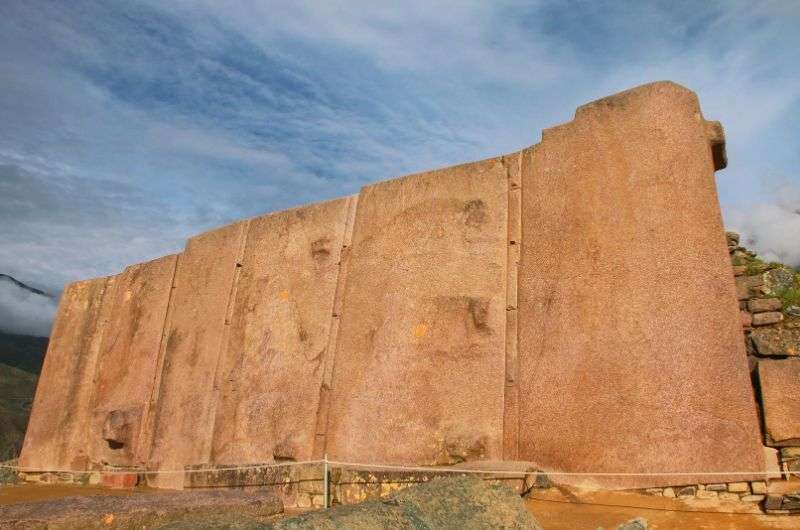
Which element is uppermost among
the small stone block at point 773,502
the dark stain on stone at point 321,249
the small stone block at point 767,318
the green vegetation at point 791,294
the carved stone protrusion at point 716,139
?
the carved stone protrusion at point 716,139

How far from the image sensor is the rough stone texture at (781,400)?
4426 millimetres

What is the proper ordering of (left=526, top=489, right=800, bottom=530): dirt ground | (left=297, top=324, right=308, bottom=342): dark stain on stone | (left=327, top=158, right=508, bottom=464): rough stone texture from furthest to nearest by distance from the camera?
(left=297, top=324, right=308, bottom=342): dark stain on stone → (left=327, top=158, right=508, bottom=464): rough stone texture → (left=526, top=489, right=800, bottom=530): dirt ground

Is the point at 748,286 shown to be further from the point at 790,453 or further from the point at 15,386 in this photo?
the point at 15,386

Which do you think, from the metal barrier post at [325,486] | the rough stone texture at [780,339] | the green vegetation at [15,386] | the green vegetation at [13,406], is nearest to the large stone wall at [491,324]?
the rough stone texture at [780,339]

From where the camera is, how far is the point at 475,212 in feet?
21.0

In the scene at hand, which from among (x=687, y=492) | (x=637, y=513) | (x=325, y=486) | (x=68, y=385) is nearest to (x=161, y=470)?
(x=68, y=385)

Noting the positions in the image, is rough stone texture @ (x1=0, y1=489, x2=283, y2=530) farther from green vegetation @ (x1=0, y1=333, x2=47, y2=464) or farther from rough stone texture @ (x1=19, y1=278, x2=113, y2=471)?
green vegetation @ (x1=0, y1=333, x2=47, y2=464)

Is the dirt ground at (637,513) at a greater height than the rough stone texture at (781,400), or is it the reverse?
the rough stone texture at (781,400)

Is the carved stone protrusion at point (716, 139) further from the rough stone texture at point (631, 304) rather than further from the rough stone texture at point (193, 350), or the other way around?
the rough stone texture at point (193, 350)

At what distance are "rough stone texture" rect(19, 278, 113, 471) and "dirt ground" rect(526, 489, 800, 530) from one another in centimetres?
725

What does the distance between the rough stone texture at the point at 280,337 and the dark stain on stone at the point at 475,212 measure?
1605 millimetres

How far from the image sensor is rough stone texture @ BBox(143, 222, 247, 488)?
809 centimetres

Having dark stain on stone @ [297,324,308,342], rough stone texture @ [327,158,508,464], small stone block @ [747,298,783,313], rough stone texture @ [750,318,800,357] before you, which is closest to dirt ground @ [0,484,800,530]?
rough stone texture @ [327,158,508,464]

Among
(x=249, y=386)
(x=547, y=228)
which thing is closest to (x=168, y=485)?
(x=249, y=386)
